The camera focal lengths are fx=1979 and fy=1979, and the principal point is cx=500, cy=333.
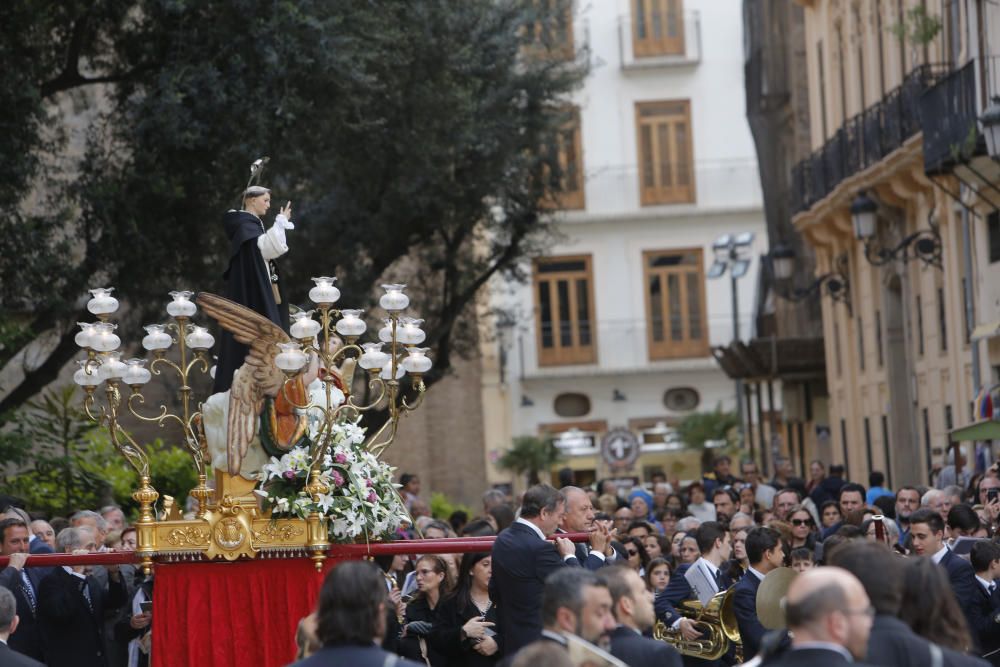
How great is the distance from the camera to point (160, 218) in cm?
2105

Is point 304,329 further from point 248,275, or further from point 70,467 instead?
point 70,467

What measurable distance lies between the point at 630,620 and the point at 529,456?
123ft

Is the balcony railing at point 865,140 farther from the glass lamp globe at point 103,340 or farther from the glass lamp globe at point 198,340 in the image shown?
the glass lamp globe at point 103,340

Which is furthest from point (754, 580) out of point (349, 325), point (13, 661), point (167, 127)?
point (167, 127)

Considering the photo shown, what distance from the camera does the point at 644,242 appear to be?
51.7m

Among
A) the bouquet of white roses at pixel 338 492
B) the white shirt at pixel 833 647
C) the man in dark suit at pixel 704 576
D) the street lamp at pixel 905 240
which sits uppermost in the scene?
the street lamp at pixel 905 240

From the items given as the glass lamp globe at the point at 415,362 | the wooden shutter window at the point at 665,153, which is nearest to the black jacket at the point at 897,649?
the glass lamp globe at the point at 415,362

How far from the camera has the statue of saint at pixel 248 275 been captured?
40.8 feet

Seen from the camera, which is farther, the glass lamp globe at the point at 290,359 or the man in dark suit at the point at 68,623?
the man in dark suit at the point at 68,623

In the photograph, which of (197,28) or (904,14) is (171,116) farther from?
(904,14)

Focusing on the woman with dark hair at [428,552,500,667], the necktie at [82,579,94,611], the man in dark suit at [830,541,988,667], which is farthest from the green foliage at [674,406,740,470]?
the man in dark suit at [830,541,988,667]

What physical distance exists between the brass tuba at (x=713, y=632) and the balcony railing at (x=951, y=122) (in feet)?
37.9

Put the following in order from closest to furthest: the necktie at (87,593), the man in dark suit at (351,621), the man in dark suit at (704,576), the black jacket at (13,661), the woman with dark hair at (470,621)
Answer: the man in dark suit at (351,621) < the black jacket at (13,661) < the woman with dark hair at (470,621) < the man in dark suit at (704,576) < the necktie at (87,593)

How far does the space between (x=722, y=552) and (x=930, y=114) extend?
12.7 metres
